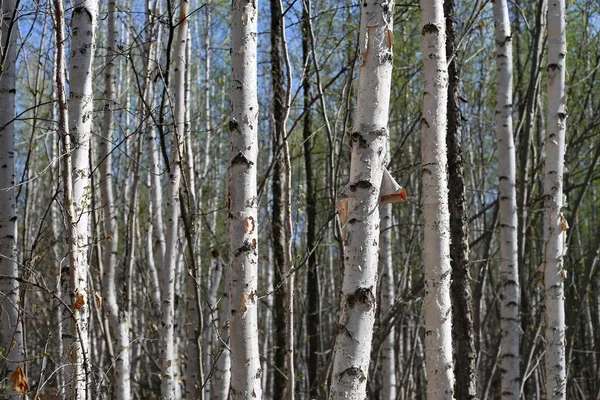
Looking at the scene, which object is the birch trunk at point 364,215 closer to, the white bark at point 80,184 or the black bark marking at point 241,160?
the black bark marking at point 241,160

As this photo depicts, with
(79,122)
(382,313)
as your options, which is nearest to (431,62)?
(79,122)

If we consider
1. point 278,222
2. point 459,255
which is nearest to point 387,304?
point 278,222

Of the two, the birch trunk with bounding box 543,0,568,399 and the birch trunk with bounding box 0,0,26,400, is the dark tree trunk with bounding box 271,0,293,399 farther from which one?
the birch trunk with bounding box 0,0,26,400

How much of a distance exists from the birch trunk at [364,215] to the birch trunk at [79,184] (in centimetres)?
140

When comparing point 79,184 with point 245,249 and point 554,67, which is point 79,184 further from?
point 554,67

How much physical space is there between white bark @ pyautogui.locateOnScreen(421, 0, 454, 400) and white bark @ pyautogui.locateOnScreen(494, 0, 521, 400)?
6.67ft

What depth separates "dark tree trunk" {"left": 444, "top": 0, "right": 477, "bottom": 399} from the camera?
475 centimetres

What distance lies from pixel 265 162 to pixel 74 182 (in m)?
9.91

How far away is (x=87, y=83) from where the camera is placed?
11.7 ft

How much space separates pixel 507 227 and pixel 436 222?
6.91 ft

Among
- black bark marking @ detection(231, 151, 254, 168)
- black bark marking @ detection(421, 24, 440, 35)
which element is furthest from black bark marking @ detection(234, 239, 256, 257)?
black bark marking @ detection(421, 24, 440, 35)

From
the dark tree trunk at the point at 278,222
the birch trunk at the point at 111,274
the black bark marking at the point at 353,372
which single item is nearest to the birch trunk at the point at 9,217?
the birch trunk at the point at 111,274

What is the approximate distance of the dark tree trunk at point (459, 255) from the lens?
4.75 metres

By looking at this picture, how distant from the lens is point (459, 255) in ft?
15.9
